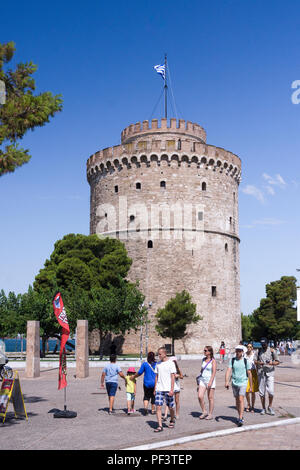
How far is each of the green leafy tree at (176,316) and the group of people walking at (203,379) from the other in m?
24.5

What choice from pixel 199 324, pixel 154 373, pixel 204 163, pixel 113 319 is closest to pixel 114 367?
pixel 154 373

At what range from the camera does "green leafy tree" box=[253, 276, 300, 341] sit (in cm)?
5369

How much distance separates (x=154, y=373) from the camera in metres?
11.1

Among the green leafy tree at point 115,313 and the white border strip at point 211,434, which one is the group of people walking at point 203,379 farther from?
the green leafy tree at point 115,313

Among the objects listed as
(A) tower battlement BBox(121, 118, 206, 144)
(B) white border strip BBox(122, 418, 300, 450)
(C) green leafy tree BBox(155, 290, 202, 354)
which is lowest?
(B) white border strip BBox(122, 418, 300, 450)

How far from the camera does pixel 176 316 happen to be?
121 ft

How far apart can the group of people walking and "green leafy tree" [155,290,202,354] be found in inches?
963

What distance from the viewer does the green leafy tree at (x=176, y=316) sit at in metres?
36.8

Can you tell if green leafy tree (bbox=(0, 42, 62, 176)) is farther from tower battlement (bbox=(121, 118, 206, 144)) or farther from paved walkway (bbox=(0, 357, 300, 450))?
tower battlement (bbox=(121, 118, 206, 144))

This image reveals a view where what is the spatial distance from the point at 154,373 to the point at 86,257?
1069 inches

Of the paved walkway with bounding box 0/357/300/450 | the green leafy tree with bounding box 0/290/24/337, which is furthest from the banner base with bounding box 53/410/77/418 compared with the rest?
the green leafy tree with bounding box 0/290/24/337

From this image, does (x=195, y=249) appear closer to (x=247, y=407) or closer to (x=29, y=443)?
(x=247, y=407)

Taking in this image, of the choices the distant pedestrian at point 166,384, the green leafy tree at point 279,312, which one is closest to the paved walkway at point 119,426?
the distant pedestrian at point 166,384

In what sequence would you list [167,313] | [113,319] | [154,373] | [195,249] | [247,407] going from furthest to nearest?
[195,249] → [167,313] → [113,319] → [247,407] → [154,373]
